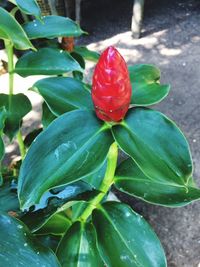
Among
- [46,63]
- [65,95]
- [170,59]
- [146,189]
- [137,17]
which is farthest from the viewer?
[137,17]

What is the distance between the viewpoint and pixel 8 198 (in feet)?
3.59

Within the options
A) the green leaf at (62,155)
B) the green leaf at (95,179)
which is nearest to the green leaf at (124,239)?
the green leaf at (95,179)

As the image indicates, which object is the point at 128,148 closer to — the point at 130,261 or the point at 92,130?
the point at 92,130

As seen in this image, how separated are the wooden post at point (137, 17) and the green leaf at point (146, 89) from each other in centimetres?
217

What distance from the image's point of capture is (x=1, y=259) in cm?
75

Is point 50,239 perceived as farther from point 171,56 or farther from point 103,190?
point 171,56

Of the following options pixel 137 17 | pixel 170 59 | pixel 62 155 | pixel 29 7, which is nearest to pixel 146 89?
pixel 62 155

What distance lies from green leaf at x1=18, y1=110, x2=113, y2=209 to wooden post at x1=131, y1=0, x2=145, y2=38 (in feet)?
8.30

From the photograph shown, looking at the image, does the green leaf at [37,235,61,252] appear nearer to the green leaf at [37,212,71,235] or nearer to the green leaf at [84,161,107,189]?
the green leaf at [37,212,71,235]

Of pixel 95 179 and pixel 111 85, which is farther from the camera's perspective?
pixel 95 179

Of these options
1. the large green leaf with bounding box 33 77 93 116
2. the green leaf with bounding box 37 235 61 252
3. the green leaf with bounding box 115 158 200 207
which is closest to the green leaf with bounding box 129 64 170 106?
the large green leaf with bounding box 33 77 93 116

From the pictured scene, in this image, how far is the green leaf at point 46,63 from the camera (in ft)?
3.94

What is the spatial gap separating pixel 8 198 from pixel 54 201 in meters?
0.15

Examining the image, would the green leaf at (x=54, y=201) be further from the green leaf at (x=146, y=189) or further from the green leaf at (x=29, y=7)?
the green leaf at (x=29, y=7)
